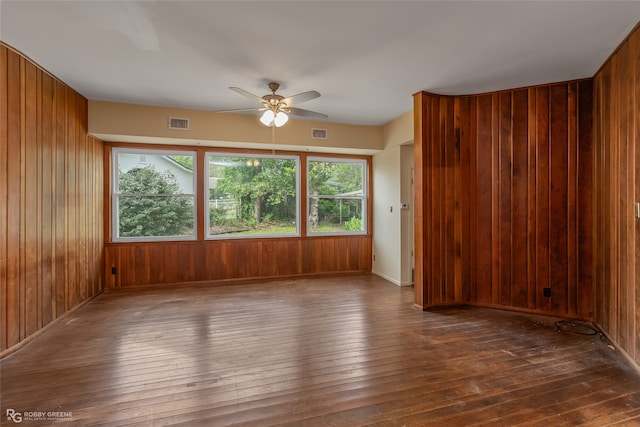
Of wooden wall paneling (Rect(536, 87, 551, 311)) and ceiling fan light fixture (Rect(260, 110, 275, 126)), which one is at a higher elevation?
ceiling fan light fixture (Rect(260, 110, 275, 126))

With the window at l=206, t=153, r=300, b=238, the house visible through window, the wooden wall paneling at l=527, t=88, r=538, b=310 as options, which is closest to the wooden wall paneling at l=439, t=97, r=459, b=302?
the wooden wall paneling at l=527, t=88, r=538, b=310

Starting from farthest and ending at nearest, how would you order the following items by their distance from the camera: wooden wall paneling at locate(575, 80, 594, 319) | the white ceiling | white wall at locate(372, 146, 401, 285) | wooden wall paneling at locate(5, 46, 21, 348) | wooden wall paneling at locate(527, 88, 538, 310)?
white wall at locate(372, 146, 401, 285)
wooden wall paneling at locate(527, 88, 538, 310)
wooden wall paneling at locate(575, 80, 594, 319)
wooden wall paneling at locate(5, 46, 21, 348)
the white ceiling

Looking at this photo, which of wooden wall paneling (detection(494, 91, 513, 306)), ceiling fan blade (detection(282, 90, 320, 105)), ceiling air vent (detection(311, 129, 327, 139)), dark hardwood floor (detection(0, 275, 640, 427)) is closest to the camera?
dark hardwood floor (detection(0, 275, 640, 427))

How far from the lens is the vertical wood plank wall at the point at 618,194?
2480 mm

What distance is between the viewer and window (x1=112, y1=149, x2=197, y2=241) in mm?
4980

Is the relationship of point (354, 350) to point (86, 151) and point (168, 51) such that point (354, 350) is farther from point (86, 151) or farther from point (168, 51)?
point (86, 151)

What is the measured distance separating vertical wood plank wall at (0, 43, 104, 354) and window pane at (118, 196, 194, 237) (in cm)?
59

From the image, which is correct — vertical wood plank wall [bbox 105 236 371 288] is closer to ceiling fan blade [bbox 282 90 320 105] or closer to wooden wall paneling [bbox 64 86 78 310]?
wooden wall paneling [bbox 64 86 78 310]

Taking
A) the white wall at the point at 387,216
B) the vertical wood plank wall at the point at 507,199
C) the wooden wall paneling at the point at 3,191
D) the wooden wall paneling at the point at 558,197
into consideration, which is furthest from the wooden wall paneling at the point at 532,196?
the wooden wall paneling at the point at 3,191

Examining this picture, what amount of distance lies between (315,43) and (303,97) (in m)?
0.65

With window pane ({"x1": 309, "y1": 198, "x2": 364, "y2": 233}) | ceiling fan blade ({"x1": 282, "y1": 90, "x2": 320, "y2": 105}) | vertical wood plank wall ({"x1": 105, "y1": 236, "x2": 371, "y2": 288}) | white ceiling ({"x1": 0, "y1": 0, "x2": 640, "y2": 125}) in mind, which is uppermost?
white ceiling ({"x1": 0, "y1": 0, "x2": 640, "y2": 125})

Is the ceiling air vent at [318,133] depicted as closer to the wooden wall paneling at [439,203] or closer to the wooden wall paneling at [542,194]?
the wooden wall paneling at [439,203]

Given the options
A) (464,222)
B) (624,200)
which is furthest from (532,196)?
(624,200)

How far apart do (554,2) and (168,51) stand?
3.29m
